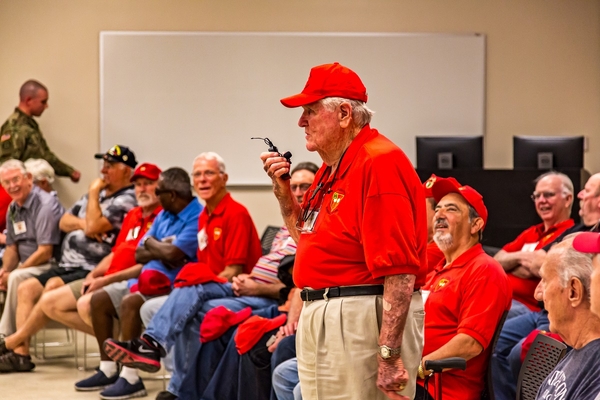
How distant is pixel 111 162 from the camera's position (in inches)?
Answer: 237

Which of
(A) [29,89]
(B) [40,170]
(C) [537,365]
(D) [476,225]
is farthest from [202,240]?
(A) [29,89]

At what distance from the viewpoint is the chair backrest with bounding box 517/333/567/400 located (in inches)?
116

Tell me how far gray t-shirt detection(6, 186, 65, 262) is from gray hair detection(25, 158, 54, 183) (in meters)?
0.53

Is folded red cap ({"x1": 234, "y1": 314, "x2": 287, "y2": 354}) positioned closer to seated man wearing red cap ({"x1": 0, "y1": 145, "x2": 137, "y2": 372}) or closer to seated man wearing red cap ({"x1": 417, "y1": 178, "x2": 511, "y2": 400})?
seated man wearing red cap ({"x1": 417, "y1": 178, "x2": 511, "y2": 400})

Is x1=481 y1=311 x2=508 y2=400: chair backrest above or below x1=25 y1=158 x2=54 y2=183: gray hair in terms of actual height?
below

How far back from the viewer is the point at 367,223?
216cm

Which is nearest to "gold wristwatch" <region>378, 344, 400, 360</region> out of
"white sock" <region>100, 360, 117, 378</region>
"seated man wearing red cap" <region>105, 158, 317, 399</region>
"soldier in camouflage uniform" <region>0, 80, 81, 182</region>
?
"seated man wearing red cap" <region>105, 158, 317, 399</region>

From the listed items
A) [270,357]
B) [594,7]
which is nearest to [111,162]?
[270,357]

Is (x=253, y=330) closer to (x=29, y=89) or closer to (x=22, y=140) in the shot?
(x=22, y=140)

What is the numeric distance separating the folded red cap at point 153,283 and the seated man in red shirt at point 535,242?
188 cm

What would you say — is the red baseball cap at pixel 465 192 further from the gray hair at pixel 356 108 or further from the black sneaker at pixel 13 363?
the black sneaker at pixel 13 363

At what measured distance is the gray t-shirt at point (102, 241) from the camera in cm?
597

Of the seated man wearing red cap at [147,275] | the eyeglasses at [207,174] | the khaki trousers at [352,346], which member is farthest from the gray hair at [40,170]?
the khaki trousers at [352,346]

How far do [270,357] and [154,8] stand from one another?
465 cm
